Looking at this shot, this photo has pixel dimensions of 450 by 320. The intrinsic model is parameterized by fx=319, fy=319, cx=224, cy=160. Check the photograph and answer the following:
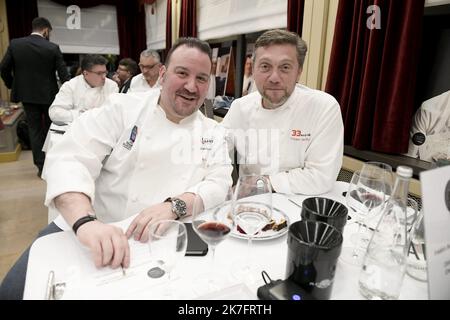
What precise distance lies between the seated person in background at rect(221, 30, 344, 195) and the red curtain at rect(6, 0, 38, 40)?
567cm

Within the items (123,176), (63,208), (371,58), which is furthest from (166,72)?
(371,58)

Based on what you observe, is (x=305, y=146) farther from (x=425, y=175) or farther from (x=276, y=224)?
(x=425, y=175)

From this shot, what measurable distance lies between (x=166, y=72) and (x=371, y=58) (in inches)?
47.6

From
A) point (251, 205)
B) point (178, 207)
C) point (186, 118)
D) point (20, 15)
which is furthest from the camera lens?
point (20, 15)

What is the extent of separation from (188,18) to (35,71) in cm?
202

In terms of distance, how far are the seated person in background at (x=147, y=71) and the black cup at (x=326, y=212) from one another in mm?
2932

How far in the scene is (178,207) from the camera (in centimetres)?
107

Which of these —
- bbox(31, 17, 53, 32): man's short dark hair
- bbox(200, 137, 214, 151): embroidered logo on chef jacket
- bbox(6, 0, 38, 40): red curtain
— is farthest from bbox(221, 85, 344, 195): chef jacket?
bbox(6, 0, 38, 40): red curtain

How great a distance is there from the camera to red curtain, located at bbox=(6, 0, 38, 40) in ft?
17.9

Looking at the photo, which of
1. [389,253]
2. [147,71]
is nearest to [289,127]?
[389,253]

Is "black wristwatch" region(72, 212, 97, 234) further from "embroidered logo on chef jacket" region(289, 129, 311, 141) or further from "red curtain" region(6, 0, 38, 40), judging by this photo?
"red curtain" region(6, 0, 38, 40)

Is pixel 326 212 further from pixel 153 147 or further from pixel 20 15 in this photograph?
pixel 20 15

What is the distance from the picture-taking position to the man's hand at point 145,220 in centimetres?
92
